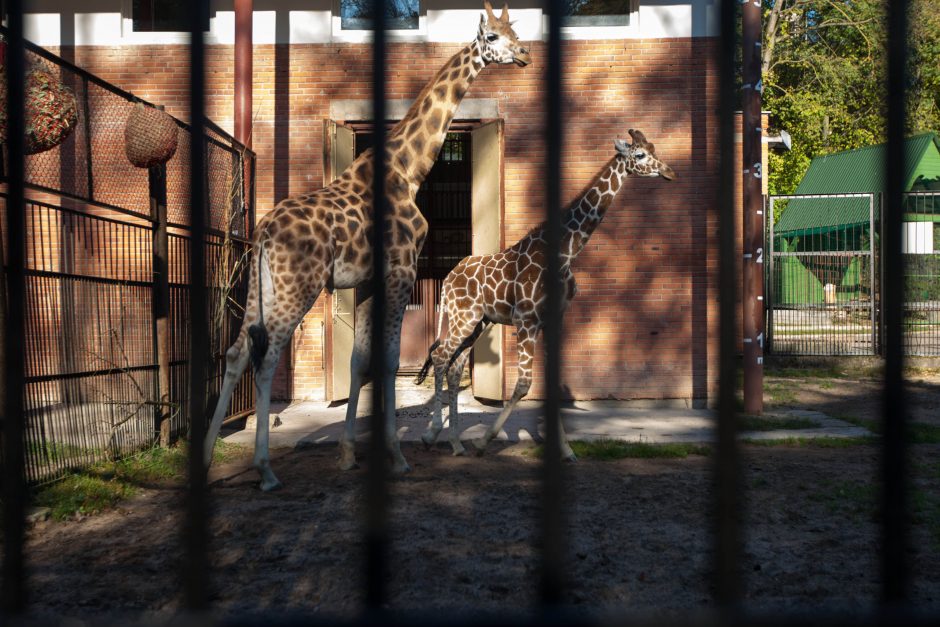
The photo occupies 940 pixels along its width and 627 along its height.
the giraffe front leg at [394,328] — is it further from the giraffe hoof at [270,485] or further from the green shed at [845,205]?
the green shed at [845,205]

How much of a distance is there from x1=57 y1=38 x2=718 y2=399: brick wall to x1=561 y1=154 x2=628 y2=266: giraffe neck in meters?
2.40

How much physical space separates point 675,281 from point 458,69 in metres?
4.36

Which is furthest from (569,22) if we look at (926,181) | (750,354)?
(926,181)

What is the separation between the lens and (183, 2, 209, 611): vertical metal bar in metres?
1.09

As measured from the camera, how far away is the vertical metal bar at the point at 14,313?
1109 millimetres

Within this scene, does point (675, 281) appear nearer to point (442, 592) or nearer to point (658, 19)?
point (658, 19)

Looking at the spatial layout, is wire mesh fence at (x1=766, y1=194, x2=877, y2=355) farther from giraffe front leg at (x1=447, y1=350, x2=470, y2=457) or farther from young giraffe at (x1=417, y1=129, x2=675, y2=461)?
giraffe front leg at (x1=447, y1=350, x2=470, y2=457)

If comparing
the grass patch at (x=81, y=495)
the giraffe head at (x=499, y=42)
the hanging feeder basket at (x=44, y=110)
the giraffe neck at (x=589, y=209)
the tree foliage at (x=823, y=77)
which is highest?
the tree foliage at (x=823, y=77)

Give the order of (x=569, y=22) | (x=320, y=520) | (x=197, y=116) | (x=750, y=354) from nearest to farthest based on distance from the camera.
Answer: (x=197, y=116) → (x=320, y=520) → (x=750, y=354) → (x=569, y=22)

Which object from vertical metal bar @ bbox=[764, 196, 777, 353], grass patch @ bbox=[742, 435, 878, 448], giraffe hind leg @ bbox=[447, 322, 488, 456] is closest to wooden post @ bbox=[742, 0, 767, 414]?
grass patch @ bbox=[742, 435, 878, 448]

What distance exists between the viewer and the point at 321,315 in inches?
382

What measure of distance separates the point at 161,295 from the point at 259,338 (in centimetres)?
140

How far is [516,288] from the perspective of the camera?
22.6 feet

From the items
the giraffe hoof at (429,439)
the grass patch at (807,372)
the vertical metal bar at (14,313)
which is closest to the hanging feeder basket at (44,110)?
the giraffe hoof at (429,439)
